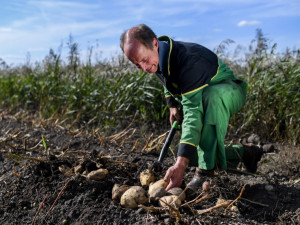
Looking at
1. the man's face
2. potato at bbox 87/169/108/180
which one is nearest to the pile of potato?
potato at bbox 87/169/108/180

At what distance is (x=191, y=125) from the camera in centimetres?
217

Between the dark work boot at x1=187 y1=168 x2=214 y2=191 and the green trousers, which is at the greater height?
the green trousers

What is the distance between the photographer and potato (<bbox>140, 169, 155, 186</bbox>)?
2.20m

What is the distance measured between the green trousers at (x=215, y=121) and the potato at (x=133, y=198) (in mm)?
586

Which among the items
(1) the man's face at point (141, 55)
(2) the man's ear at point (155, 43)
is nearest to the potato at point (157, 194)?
(1) the man's face at point (141, 55)

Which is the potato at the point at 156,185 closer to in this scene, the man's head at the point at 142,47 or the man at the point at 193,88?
the man at the point at 193,88

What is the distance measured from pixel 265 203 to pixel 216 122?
2.17 feet

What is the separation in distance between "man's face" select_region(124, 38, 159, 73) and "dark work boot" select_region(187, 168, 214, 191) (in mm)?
794

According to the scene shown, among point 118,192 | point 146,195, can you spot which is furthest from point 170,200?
point 118,192

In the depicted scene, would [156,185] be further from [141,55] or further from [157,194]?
[141,55]

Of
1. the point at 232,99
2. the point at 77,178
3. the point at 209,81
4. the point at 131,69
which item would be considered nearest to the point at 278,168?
the point at 232,99

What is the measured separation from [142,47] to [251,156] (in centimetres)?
144

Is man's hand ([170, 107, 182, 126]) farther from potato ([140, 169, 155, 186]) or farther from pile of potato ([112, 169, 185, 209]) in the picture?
pile of potato ([112, 169, 185, 209])

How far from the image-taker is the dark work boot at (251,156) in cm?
292
